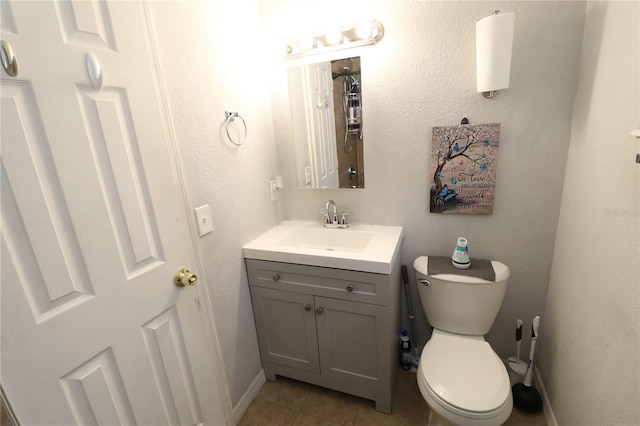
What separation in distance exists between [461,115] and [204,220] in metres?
1.29

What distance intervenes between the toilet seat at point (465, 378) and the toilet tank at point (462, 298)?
0.23 feet

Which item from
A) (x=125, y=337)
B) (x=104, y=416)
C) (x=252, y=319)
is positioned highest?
(x=125, y=337)

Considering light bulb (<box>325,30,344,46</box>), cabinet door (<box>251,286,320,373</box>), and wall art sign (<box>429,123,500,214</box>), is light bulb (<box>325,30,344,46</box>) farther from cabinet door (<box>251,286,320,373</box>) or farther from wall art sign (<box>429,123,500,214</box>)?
cabinet door (<box>251,286,320,373</box>)

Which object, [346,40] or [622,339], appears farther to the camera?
[346,40]

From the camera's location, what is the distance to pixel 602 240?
1016mm

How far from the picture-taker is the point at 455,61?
1.37 metres

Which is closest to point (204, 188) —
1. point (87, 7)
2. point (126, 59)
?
point (126, 59)

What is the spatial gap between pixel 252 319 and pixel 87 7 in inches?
56.7

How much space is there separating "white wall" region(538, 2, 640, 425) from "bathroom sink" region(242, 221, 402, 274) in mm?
721

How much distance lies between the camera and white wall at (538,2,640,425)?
868 millimetres

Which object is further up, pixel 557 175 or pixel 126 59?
pixel 126 59

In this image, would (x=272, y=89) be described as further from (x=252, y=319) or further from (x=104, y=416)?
(x=104, y=416)

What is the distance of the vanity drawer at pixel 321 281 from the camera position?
1.32 metres

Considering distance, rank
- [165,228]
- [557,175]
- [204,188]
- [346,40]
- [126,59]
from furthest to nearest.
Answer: [346,40] < [557,175] < [204,188] < [165,228] < [126,59]
